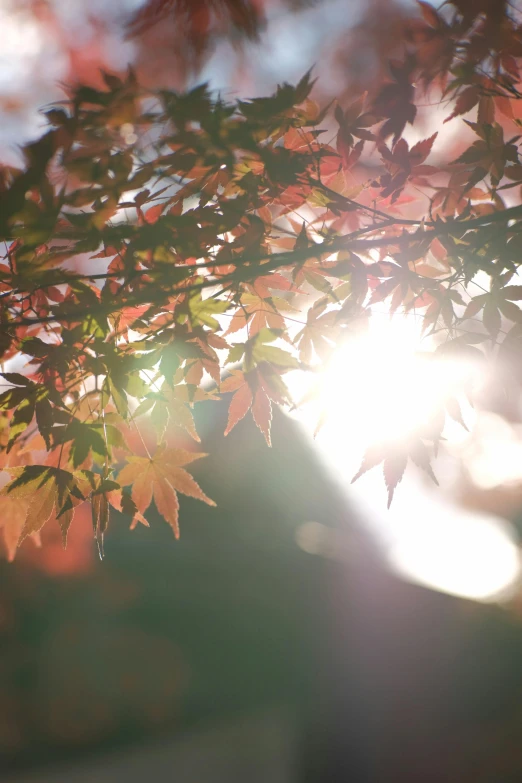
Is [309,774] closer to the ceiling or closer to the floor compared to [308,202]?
closer to the floor

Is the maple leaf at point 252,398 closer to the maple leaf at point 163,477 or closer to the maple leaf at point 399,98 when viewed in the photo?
the maple leaf at point 163,477

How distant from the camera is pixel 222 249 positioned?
1.13m

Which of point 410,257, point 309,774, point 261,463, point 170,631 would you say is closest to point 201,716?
point 170,631

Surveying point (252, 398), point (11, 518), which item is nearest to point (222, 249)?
point (252, 398)

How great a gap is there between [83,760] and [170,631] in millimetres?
1368

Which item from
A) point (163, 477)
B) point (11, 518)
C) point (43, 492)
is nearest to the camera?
point (43, 492)

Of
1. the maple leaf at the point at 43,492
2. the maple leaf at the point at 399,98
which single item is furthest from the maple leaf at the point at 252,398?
the maple leaf at the point at 399,98

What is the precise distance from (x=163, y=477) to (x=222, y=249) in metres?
0.55

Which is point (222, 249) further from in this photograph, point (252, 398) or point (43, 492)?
point (43, 492)

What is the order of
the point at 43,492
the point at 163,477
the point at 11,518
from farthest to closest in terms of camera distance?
the point at 11,518
the point at 163,477
the point at 43,492

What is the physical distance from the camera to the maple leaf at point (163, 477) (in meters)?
1.20

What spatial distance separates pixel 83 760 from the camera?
4.96m

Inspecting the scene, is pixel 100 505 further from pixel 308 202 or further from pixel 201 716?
pixel 201 716

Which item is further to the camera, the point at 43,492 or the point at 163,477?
the point at 163,477
